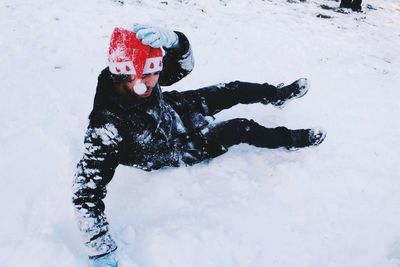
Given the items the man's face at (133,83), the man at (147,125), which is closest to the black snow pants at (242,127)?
the man at (147,125)

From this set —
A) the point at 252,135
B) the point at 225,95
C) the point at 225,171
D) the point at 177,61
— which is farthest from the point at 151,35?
the point at 225,171

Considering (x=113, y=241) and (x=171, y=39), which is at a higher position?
(x=171, y=39)

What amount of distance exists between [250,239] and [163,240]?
698 millimetres

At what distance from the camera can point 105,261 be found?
2.53 meters

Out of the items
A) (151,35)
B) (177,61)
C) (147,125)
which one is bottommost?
(147,125)

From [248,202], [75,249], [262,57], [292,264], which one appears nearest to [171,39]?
[248,202]

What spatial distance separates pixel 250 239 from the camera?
9.46ft

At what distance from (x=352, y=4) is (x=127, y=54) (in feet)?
24.6

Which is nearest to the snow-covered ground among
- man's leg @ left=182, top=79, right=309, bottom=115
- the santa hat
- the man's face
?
man's leg @ left=182, top=79, right=309, bottom=115

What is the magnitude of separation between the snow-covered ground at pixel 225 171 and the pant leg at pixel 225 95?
1.67ft

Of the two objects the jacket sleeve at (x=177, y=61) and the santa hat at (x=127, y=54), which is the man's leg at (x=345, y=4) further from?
the santa hat at (x=127, y=54)

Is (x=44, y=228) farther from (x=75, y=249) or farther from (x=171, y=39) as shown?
(x=171, y=39)

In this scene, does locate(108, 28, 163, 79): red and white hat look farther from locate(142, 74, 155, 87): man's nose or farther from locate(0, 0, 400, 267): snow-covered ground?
→ locate(0, 0, 400, 267): snow-covered ground

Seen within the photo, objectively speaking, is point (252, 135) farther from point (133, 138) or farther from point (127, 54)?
point (127, 54)
